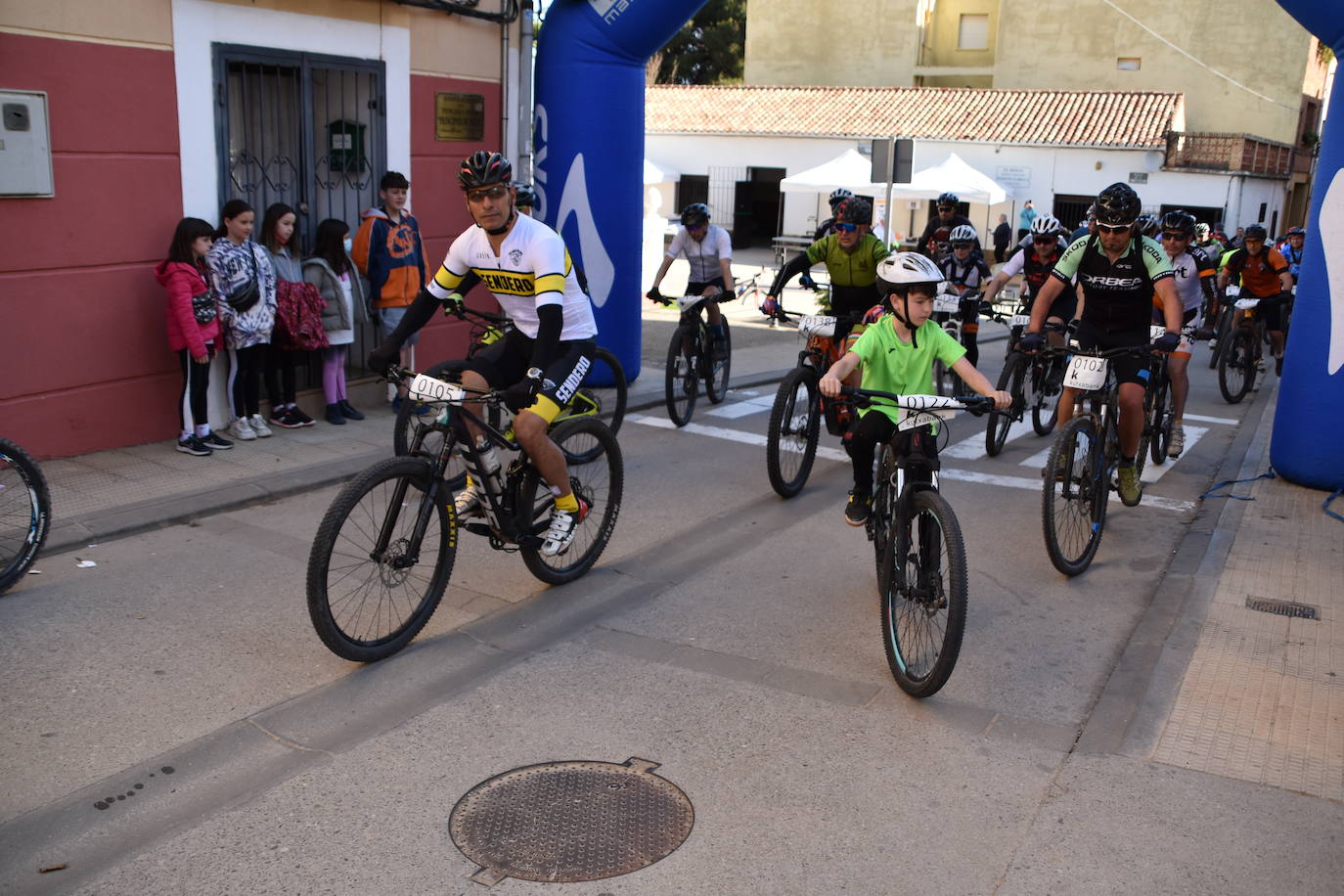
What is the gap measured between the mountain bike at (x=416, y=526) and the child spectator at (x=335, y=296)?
3.66m

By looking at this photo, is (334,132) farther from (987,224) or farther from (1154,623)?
(987,224)

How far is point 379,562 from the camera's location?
4.91 metres

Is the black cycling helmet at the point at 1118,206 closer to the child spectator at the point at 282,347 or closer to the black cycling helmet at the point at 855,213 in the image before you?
the black cycling helmet at the point at 855,213

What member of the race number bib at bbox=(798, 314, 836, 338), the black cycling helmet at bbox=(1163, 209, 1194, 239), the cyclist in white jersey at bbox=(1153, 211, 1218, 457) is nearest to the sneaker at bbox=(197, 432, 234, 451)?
the race number bib at bbox=(798, 314, 836, 338)

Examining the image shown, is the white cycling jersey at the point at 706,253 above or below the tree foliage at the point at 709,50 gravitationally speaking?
below

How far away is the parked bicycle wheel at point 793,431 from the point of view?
778 centimetres

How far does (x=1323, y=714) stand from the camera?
4816mm

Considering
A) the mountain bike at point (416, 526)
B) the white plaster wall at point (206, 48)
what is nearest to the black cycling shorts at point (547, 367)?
the mountain bike at point (416, 526)

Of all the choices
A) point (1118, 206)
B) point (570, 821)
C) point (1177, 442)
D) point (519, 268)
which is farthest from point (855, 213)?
point (570, 821)

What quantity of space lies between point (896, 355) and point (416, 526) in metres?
2.35

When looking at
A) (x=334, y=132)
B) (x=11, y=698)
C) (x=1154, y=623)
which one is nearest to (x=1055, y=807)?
(x=1154, y=623)

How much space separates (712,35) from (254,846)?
56.2 m

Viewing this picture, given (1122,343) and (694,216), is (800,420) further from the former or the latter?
(694,216)

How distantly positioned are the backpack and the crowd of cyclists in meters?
1.75
